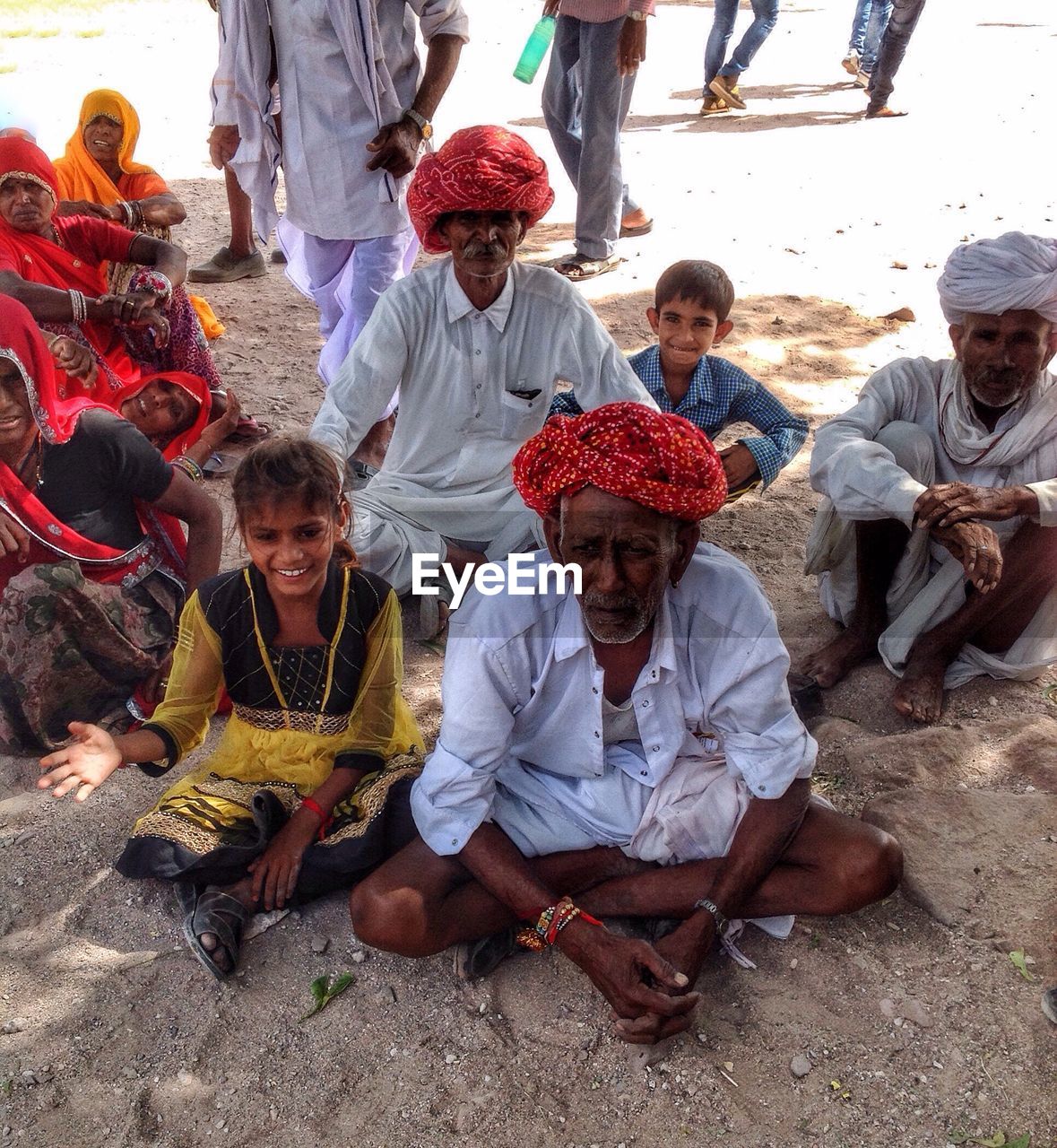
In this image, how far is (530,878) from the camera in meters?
2.23

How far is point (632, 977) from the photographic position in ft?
6.86

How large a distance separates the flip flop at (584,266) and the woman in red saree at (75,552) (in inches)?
141

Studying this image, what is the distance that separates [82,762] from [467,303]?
1769 millimetres

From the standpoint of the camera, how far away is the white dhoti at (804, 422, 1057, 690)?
3.12 m

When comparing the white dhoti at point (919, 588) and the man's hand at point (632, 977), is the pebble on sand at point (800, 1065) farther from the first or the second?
the white dhoti at point (919, 588)

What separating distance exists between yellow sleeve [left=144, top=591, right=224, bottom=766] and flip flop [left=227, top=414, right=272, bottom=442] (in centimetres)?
209

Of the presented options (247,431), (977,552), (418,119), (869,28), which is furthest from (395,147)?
(869,28)

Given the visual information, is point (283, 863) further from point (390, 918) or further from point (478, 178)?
point (478, 178)

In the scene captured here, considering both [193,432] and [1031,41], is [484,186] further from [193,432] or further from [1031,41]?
[1031,41]

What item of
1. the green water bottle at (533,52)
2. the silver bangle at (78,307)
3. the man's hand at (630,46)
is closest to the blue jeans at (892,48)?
the man's hand at (630,46)

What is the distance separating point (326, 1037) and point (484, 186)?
86.6 inches

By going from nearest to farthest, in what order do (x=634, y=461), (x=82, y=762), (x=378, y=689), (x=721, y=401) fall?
1. (x=634, y=461)
2. (x=82, y=762)
3. (x=378, y=689)
4. (x=721, y=401)

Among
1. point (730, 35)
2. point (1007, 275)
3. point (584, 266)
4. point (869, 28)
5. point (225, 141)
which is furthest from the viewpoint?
point (869, 28)

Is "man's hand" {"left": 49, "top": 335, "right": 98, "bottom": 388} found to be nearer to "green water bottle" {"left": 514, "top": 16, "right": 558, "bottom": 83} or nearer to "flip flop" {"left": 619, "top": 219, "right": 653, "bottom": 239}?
"green water bottle" {"left": 514, "top": 16, "right": 558, "bottom": 83}
